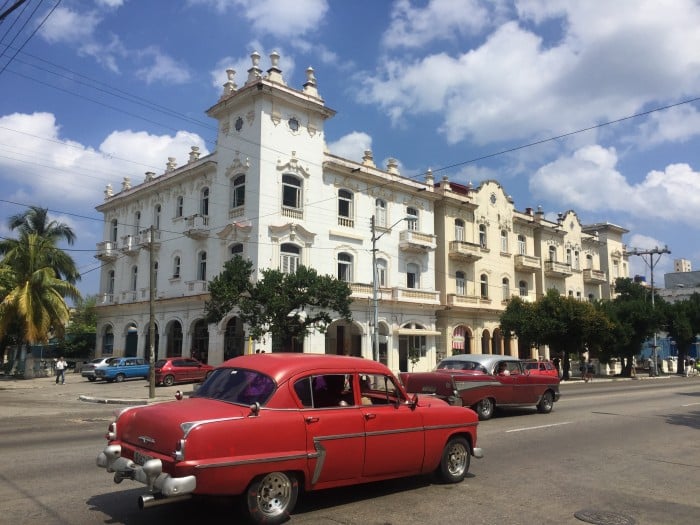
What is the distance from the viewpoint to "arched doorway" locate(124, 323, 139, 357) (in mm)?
42397

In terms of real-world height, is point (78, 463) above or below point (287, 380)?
below

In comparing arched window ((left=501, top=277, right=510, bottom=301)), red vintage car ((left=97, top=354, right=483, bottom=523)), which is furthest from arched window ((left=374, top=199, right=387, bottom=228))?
red vintage car ((left=97, top=354, right=483, bottom=523))

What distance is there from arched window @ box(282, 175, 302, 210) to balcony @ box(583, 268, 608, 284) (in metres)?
34.3

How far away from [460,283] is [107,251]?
26788 millimetres

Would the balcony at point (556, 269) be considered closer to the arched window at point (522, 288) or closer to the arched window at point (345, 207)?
the arched window at point (522, 288)

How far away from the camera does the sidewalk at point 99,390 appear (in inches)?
915

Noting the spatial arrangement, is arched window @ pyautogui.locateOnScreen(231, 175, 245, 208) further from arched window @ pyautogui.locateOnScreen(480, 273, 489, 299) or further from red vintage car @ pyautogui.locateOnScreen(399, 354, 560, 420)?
arched window @ pyautogui.locateOnScreen(480, 273, 489, 299)

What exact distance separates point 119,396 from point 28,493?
18455 millimetres

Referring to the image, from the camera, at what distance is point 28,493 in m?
7.05

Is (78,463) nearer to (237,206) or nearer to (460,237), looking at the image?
(237,206)

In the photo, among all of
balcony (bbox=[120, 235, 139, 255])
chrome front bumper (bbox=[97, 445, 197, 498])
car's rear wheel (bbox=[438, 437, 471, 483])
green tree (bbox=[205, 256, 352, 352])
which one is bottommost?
car's rear wheel (bbox=[438, 437, 471, 483])

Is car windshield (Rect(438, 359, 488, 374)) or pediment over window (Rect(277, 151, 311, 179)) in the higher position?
pediment over window (Rect(277, 151, 311, 179))

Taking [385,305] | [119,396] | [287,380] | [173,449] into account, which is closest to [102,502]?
[173,449]

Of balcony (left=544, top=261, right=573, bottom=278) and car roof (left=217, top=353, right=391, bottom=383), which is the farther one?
balcony (left=544, top=261, right=573, bottom=278)
